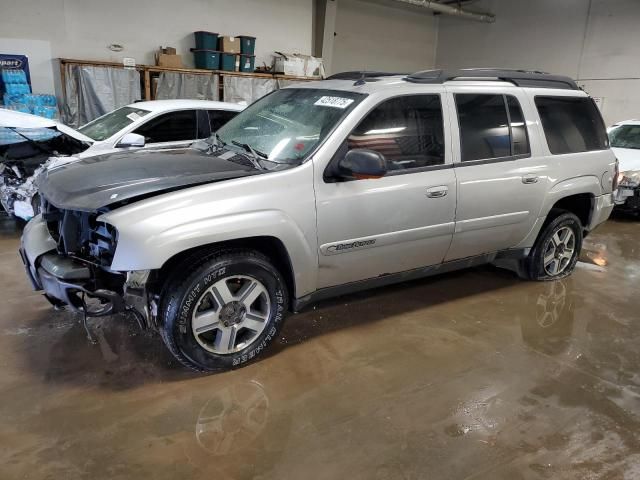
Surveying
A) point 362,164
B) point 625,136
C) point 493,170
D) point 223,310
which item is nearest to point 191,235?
point 223,310

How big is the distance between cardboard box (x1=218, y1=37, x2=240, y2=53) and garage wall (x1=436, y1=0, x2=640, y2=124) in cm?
917

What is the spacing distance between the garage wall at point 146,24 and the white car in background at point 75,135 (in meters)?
3.80

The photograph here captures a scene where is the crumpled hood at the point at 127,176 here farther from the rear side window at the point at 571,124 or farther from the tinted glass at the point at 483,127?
the rear side window at the point at 571,124

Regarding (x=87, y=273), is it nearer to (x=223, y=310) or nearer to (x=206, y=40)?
(x=223, y=310)

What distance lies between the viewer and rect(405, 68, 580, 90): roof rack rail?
11.8 feet

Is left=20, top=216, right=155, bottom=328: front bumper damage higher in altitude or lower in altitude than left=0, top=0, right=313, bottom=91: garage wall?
lower

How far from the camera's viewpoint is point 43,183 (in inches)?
123

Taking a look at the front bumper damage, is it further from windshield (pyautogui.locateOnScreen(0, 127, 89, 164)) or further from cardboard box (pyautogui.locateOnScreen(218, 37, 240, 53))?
cardboard box (pyautogui.locateOnScreen(218, 37, 240, 53))

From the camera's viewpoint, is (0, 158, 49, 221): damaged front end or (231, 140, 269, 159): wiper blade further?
(0, 158, 49, 221): damaged front end

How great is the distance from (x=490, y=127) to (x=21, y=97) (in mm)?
8097

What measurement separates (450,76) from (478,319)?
188 centimetres

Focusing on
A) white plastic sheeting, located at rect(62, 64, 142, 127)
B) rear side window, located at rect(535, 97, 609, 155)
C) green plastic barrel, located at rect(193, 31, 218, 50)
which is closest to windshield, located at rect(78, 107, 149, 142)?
white plastic sheeting, located at rect(62, 64, 142, 127)

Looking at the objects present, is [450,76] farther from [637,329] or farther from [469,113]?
[637,329]

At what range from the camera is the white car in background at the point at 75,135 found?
17.8 feet
